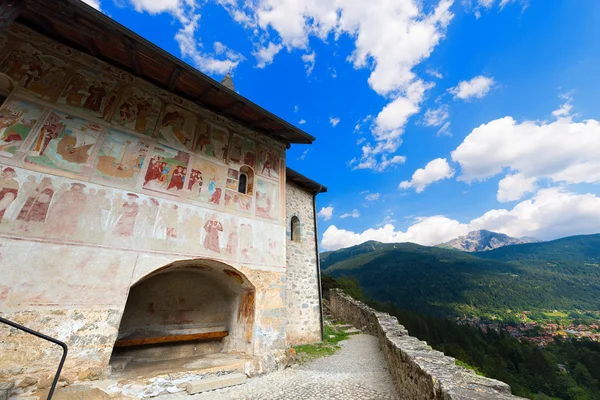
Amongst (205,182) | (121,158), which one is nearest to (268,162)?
(205,182)

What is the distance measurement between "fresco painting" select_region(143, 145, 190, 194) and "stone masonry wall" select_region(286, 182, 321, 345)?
430 centimetres

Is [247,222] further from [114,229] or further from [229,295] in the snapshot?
[114,229]

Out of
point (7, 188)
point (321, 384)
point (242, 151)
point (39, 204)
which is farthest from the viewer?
A: point (242, 151)

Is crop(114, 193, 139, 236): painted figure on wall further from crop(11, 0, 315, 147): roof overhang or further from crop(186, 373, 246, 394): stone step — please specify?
crop(186, 373, 246, 394): stone step

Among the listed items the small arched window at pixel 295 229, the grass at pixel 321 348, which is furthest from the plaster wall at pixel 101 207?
the small arched window at pixel 295 229

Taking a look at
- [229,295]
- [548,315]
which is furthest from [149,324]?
[548,315]

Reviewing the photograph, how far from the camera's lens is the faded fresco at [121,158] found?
Result: 4883 millimetres

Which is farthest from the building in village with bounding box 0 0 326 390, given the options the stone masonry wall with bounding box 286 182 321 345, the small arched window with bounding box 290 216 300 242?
the small arched window with bounding box 290 216 300 242

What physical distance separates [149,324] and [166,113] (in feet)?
18.6

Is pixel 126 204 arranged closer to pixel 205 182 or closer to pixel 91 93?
pixel 205 182

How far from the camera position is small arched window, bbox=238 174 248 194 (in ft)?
23.3

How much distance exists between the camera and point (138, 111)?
567 centimetres

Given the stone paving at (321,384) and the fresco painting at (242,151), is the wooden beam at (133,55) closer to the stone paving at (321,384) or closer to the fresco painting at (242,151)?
the fresco painting at (242,151)

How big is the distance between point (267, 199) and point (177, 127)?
10.1ft
